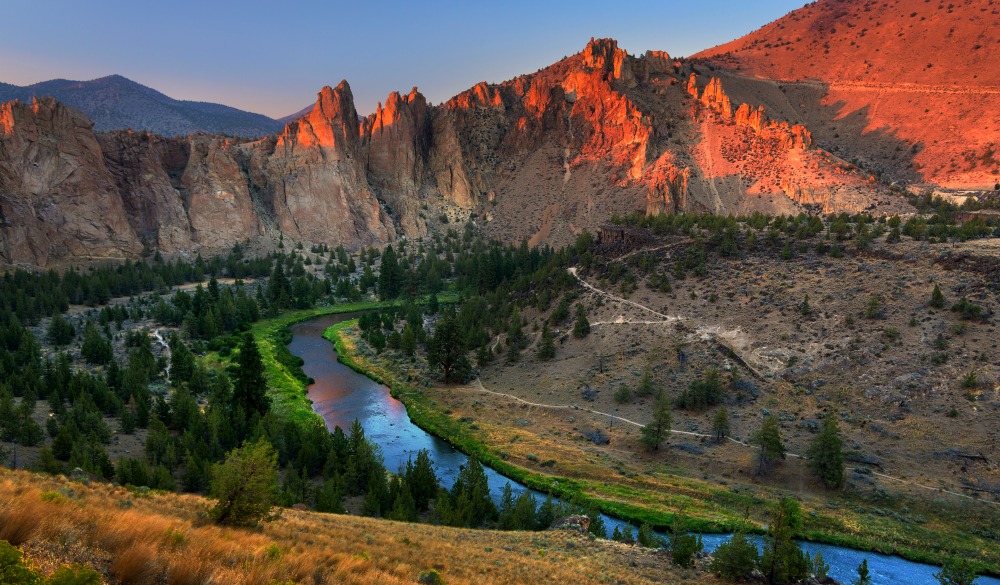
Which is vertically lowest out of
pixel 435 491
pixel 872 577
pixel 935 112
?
pixel 872 577

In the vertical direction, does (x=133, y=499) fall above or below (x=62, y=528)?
below

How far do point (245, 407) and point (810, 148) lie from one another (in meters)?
89.5

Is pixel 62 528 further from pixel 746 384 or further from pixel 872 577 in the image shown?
pixel 746 384

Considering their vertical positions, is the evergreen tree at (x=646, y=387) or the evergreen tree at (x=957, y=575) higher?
the evergreen tree at (x=646, y=387)

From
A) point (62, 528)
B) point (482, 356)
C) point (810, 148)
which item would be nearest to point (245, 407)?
point (482, 356)

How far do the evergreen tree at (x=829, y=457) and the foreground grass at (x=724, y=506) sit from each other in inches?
41.7

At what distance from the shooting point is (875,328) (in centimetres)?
4206

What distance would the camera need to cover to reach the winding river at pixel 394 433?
26141mm

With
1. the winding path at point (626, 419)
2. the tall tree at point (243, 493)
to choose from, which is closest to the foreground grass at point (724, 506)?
the winding path at point (626, 419)

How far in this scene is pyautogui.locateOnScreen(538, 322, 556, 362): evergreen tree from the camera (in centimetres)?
5191

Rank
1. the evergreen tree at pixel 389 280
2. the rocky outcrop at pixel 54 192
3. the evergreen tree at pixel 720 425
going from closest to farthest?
1. the evergreen tree at pixel 720 425
2. the rocky outcrop at pixel 54 192
3. the evergreen tree at pixel 389 280

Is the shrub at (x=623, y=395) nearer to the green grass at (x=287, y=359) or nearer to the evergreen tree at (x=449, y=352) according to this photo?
the evergreen tree at (x=449, y=352)

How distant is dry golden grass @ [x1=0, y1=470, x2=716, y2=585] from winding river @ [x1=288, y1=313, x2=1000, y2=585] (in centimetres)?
962

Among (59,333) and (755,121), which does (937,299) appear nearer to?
(755,121)
